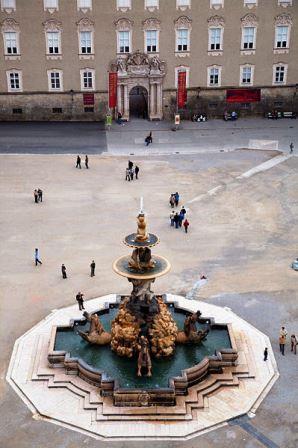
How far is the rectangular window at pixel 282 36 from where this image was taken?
2640 inches

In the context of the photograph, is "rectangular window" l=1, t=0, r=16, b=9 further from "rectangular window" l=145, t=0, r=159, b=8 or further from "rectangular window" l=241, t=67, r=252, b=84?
"rectangular window" l=241, t=67, r=252, b=84

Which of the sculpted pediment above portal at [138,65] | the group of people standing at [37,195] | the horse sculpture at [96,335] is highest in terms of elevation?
the sculpted pediment above portal at [138,65]

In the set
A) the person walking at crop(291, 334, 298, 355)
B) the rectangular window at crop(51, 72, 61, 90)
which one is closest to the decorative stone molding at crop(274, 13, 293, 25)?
the rectangular window at crop(51, 72, 61, 90)

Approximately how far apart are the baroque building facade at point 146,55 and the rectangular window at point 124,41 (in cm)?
10

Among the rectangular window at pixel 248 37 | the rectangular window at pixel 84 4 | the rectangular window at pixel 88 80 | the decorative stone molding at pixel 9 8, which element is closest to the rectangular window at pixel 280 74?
the rectangular window at pixel 248 37

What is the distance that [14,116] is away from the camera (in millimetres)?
69500

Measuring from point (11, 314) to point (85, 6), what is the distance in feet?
137

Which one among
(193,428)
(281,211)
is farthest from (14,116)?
(193,428)

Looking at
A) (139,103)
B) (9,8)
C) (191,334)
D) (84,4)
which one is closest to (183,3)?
(84,4)

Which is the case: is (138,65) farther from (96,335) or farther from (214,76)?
Answer: (96,335)

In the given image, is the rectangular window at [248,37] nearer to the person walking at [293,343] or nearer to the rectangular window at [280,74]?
the rectangular window at [280,74]

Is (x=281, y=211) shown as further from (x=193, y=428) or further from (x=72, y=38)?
(x=72, y=38)

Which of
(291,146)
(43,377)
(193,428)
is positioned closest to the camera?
(193,428)

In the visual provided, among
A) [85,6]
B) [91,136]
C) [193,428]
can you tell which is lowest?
[193,428]
